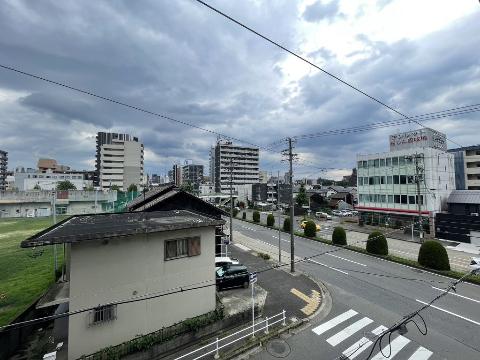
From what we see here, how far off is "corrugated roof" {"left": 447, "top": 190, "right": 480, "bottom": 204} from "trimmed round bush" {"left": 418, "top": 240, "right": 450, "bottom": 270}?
2259cm

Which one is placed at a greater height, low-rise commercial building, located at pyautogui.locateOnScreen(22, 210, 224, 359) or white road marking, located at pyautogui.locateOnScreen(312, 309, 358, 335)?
low-rise commercial building, located at pyautogui.locateOnScreen(22, 210, 224, 359)

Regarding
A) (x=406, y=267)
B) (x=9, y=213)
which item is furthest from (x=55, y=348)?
(x=9, y=213)

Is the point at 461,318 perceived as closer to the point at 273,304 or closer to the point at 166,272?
the point at 273,304

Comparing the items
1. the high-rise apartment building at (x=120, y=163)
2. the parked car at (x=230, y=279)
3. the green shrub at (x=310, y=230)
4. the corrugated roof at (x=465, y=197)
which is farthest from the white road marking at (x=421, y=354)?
the high-rise apartment building at (x=120, y=163)

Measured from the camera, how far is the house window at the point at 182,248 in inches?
508

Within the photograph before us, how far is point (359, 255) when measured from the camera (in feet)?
93.4

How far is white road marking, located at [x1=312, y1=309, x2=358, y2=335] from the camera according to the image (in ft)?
44.4

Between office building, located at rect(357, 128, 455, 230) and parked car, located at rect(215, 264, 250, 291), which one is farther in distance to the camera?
office building, located at rect(357, 128, 455, 230)

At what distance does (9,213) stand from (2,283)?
162ft

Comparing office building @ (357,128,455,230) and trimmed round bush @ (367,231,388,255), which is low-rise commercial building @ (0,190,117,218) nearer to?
trimmed round bush @ (367,231,388,255)

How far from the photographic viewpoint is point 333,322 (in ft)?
47.0

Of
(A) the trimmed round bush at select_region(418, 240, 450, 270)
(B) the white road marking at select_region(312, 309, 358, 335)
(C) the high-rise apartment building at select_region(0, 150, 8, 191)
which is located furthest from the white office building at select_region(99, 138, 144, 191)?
(B) the white road marking at select_region(312, 309, 358, 335)

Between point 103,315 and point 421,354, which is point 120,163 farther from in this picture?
point 421,354

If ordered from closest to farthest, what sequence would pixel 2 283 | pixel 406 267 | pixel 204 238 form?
pixel 204 238
pixel 2 283
pixel 406 267
